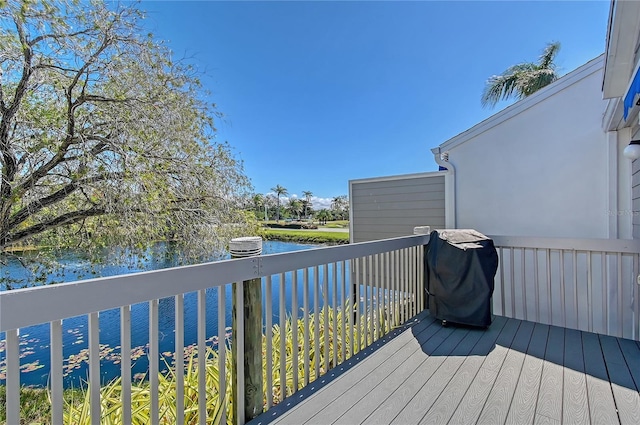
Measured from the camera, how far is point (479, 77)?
364 inches

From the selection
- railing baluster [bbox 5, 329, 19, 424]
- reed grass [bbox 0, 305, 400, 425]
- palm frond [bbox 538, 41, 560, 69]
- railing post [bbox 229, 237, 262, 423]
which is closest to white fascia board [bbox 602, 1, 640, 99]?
reed grass [bbox 0, 305, 400, 425]

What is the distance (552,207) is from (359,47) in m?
6.04

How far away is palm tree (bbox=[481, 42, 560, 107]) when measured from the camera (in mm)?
10117

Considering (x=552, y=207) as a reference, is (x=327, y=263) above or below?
below

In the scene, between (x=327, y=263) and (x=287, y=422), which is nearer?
(x=287, y=422)

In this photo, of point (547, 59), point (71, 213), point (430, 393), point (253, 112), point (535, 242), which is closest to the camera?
point (430, 393)

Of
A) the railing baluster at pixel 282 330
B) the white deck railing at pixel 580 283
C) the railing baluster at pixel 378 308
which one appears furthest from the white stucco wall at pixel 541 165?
the railing baluster at pixel 282 330

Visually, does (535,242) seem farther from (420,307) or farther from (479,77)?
(479,77)

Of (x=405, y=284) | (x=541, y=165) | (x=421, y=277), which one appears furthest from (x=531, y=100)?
(x=405, y=284)

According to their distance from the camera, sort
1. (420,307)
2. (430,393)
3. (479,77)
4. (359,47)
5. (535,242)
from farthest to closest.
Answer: (479,77) → (359,47) → (420,307) → (535,242) → (430,393)

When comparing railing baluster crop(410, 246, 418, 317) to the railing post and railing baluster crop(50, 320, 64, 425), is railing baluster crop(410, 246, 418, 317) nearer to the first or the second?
the railing post

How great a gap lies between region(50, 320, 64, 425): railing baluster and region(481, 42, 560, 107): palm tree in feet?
41.5

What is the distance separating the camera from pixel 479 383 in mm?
2047

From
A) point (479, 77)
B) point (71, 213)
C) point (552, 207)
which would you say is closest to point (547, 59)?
point (479, 77)
